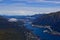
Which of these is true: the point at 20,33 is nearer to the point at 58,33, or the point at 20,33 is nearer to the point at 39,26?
the point at 39,26

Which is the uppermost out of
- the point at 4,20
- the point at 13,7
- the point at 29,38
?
the point at 13,7

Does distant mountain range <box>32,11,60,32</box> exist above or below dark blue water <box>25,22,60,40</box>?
above

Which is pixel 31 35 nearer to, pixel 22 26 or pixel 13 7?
pixel 22 26

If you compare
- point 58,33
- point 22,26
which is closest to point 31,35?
point 22,26

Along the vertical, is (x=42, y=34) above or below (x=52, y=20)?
below

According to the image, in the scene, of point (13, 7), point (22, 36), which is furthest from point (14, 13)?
point (22, 36)

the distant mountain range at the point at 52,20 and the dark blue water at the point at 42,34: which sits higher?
the distant mountain range at the point at 52,20

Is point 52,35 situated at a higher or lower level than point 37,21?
lower

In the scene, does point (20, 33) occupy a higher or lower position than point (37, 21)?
lower
